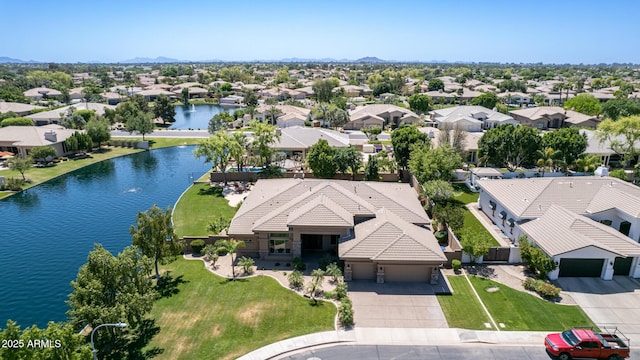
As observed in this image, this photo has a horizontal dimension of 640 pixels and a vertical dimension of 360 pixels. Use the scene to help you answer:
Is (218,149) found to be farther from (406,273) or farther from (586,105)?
(586,105)

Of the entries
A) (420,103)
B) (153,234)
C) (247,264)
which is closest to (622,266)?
(247,264)

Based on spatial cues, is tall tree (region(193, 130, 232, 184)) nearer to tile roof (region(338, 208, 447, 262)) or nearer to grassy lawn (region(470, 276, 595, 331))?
tile roof (region(338, 208, 447, 262))

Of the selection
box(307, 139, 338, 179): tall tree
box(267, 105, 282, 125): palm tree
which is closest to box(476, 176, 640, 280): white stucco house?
box(307, 139, 338, 179): tall tree

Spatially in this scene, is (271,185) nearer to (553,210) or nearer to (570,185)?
(553,210)

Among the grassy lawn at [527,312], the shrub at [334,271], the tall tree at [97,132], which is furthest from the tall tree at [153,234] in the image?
the tall tree at [97,132]

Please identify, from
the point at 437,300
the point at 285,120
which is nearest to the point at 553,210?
the point at 437,300
